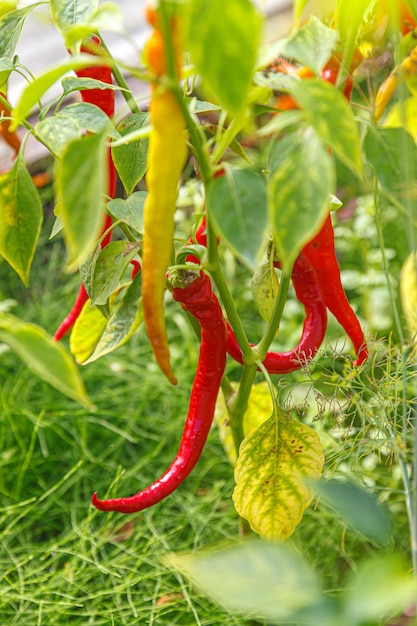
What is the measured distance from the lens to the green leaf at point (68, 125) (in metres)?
0.60

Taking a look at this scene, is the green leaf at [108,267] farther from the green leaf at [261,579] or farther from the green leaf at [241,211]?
the green leaf at [261,579]

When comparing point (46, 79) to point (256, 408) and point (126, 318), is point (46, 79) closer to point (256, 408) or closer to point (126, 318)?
point (126, 318)

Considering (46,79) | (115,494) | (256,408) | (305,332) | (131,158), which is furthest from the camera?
(115,494)

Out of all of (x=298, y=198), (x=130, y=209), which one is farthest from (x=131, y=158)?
(x=298, y=198)

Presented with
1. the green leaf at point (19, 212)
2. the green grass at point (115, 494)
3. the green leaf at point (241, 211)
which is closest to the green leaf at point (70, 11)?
the green leaf at point (19, 212)

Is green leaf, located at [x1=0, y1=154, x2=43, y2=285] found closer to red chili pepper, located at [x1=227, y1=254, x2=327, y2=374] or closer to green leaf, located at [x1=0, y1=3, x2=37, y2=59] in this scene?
green leaf, located at [x1=0, y1=3, x2=37, y2=59]

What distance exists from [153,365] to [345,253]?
60cm

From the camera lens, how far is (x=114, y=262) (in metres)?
0.72

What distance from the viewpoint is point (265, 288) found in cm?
79

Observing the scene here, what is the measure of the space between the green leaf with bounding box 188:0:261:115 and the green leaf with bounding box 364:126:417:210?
0.16 meters

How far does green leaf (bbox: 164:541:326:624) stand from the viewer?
0.40 m

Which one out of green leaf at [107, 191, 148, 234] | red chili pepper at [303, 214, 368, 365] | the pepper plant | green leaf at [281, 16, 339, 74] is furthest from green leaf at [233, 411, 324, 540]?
green leaf at [281, 16, 339, 74]

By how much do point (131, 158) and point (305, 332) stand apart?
26 cm

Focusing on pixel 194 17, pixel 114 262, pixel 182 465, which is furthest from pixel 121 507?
pixel 194 17
